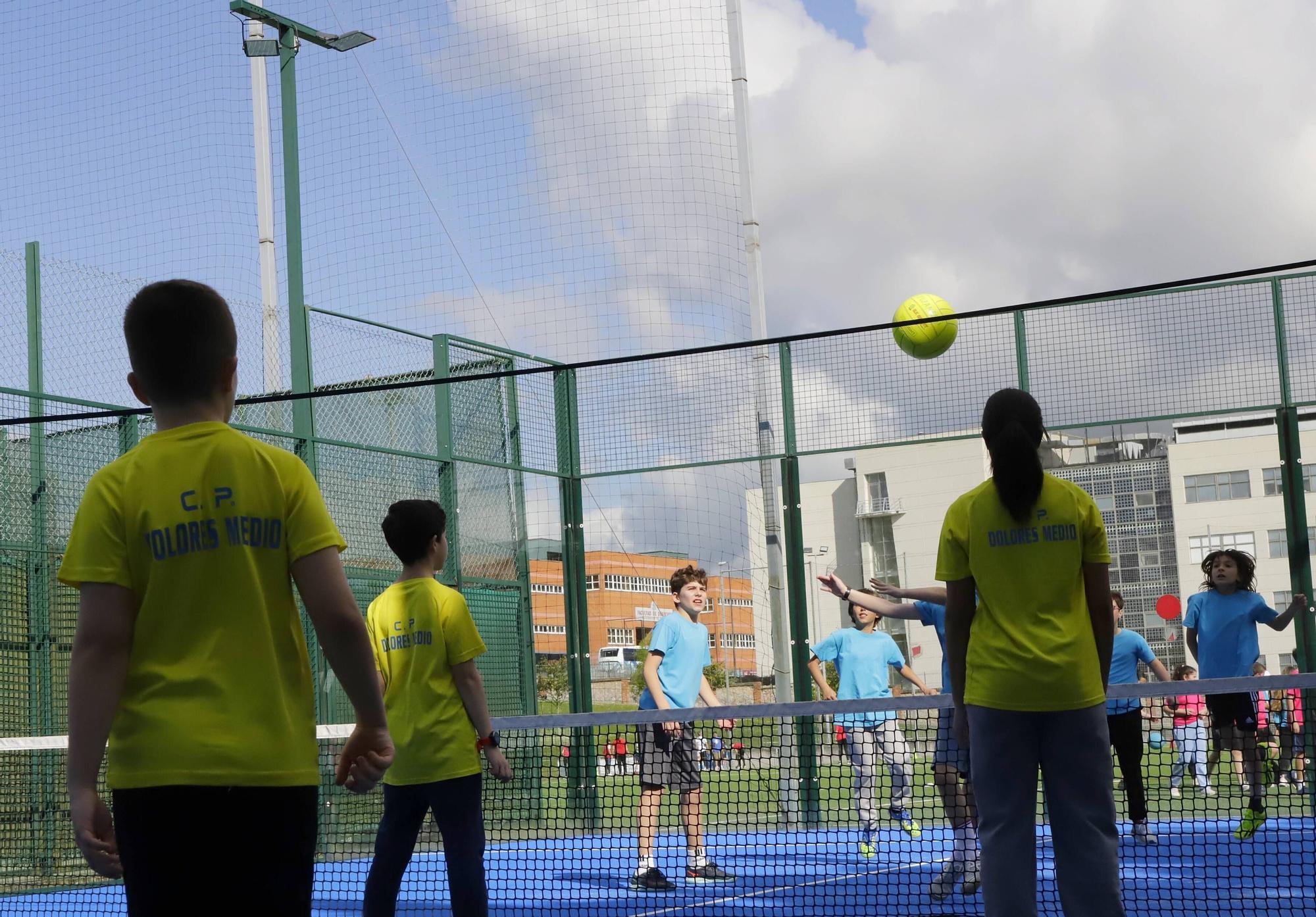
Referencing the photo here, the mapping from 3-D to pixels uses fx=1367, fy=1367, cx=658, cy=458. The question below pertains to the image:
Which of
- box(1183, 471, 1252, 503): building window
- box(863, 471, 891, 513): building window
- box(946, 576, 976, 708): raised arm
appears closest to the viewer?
box(946, 576, 976, 708): raised arm

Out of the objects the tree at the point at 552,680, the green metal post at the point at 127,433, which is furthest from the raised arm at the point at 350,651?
the tree at the point at 552,680

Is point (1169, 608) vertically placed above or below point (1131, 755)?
above

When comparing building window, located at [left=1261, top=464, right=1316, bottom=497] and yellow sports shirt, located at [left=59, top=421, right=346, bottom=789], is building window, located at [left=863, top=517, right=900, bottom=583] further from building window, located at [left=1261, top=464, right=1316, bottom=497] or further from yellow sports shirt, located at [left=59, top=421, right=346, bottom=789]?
yellow sports shirt, located at [left=59, top=421, right=346, bottom=789]

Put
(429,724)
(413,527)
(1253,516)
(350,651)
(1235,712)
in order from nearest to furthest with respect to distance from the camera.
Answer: (350,651) → (429,724) → (413,527) → (1235,712) → (1253,516)

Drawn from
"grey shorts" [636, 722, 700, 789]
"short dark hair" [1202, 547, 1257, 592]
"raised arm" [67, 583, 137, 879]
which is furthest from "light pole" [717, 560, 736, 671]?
"raised arm" [67, 583, 137, 879]

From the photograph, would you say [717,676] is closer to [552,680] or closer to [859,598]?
[552,680]

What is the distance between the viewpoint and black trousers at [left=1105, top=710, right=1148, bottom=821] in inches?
312

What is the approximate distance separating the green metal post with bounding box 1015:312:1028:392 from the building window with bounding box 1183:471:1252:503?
11.1ft

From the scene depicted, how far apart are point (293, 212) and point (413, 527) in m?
5.94

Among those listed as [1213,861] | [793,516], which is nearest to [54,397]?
[793,516]

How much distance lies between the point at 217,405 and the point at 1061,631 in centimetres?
247

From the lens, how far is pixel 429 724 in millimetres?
4559

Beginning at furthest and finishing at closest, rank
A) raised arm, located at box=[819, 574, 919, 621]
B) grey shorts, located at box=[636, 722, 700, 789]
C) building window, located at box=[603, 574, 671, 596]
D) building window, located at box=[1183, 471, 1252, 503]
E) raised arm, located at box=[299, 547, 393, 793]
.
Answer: building window, located at box=[1183, 471, 1252, 503] < building window, located at box=[603, 574, 671, 596] < grey shorts, located at box=[636, 722, 700, 789] < raised arm, located at box=[819, 574, 919, 621] < raised arm, located at box=[299, 547, 393, 793]

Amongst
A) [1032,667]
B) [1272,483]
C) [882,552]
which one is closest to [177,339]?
[1032,667]
